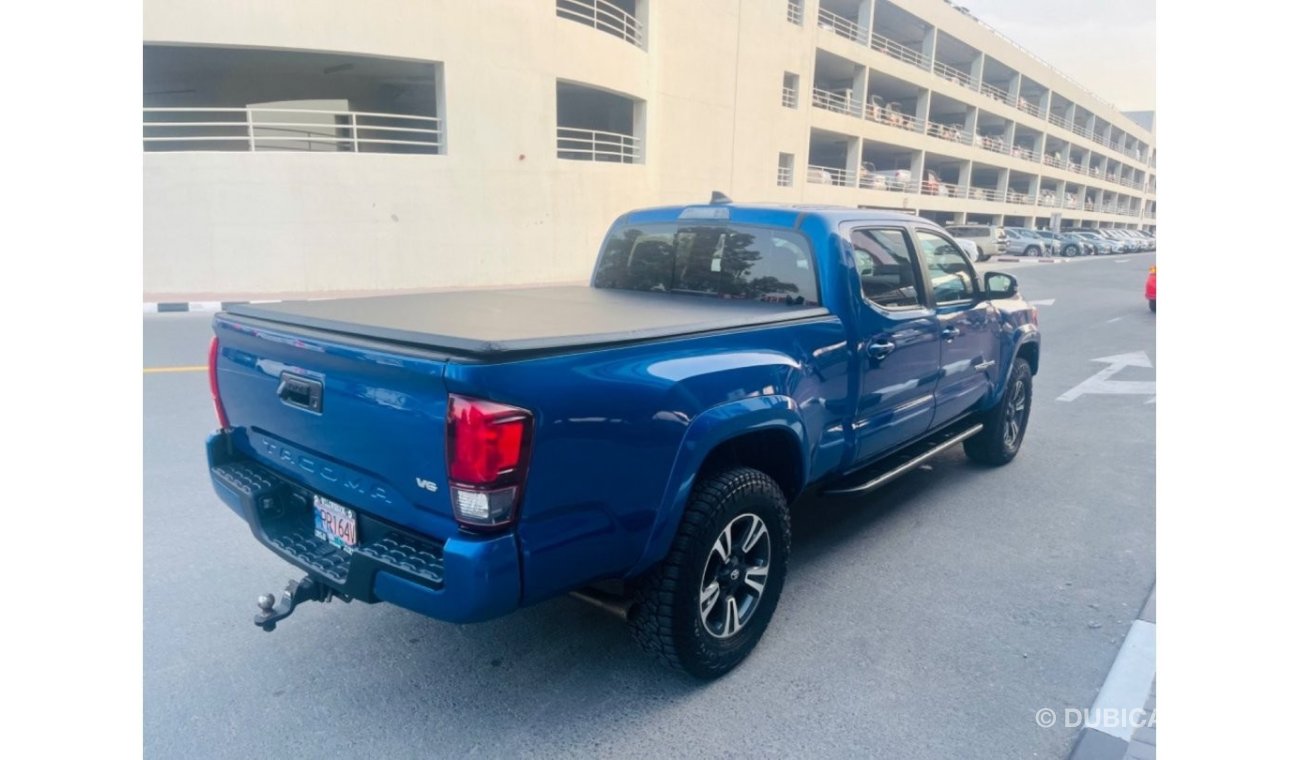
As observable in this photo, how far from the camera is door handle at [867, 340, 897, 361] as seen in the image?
3715 mm

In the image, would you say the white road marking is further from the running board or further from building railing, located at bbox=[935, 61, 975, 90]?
building railing, located at bbox=[935, 61, 975, 90]

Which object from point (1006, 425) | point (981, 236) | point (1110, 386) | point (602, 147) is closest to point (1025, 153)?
point (981, 236)

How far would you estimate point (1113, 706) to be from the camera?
283cm

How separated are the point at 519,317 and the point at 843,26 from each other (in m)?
34.4

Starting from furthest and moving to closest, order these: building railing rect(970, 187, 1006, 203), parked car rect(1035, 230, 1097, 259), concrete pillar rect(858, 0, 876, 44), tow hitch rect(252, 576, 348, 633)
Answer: building railing rect(970, 187, 1006, 203) → parked car rect(1035, 230, 1097, 259) → concrete pillar rect(858, 0, 876, 44) → tow hitch rect(252, 576, 348, 633)

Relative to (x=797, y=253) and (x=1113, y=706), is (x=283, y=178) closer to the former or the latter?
(x=797, y=253)

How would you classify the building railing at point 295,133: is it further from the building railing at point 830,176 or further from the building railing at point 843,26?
the building railing at point 843,26

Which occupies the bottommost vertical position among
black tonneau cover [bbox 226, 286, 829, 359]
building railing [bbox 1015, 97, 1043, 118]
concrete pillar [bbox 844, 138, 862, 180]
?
black tonneau cover [bbox 226, 286, 829, 359]

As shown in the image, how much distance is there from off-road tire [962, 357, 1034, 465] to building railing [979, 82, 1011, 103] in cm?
4324

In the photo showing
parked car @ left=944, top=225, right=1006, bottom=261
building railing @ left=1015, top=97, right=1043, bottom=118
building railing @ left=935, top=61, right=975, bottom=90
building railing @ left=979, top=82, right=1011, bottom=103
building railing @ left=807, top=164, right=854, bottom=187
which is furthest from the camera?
building railing @ left=1015, top=97, right=1043, bottom=118

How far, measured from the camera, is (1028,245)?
40156 millimetres

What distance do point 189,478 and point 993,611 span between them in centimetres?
491

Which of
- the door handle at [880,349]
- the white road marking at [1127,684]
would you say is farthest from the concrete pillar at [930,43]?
the white road marking at [1127,684]

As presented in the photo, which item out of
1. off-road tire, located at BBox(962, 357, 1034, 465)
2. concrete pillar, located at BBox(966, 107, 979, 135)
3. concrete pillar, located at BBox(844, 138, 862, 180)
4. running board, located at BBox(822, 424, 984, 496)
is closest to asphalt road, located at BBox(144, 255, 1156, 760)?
running board, located at BBox(822, 424, 984, 496)
